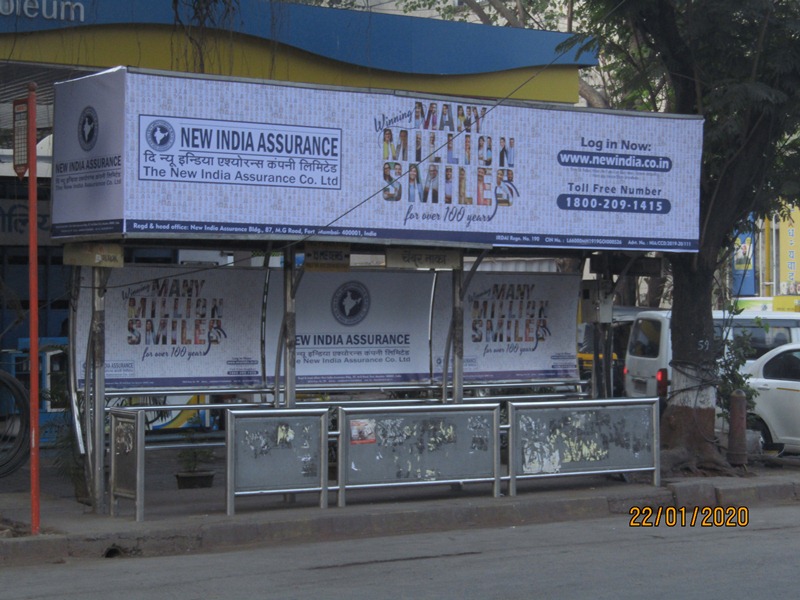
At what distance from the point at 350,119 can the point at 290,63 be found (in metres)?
4.94

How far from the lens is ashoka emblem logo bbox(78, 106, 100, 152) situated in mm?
9086

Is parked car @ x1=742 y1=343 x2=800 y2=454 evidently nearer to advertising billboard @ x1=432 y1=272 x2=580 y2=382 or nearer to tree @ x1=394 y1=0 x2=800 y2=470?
tree @ x1=394 y1=0 x2=800 y2=470

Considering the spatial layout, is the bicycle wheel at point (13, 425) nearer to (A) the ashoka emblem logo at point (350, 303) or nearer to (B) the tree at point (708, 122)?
(A) the ashoka emblem logo at point (350, 303)

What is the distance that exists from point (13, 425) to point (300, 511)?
4.02 metres

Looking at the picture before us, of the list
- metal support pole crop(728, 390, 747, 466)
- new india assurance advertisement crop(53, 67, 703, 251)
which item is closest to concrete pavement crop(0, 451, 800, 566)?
metal support pole crop(728, 390, 747, 466)

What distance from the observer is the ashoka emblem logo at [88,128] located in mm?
9086

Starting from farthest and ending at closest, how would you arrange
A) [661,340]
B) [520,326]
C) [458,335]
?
[661,340] < [520,326] < [458,335]

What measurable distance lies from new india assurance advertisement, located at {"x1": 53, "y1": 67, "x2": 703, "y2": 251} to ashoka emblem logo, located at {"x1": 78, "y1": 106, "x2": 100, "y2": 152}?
0.06 feet

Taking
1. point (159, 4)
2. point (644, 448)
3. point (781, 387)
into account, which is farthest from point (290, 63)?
point (781, 387)

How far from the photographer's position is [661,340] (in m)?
16.9

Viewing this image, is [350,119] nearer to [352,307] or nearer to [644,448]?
[352,307]

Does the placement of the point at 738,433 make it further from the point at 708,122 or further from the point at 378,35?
the point at 378,35

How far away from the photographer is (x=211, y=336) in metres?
10.6

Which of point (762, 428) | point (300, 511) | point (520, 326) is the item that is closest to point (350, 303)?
point (520, 326)
